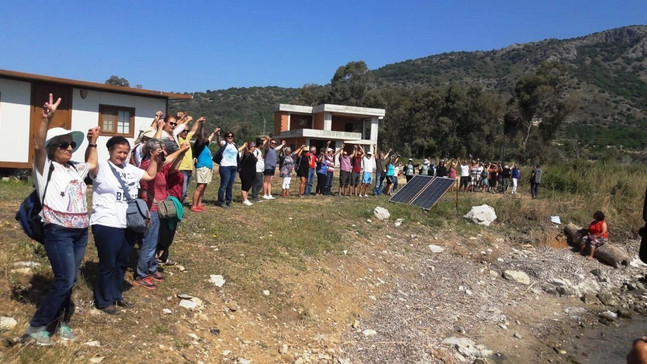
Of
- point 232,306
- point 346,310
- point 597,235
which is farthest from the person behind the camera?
point 597,235

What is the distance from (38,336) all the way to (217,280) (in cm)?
265

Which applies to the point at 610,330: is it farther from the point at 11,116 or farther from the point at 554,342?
the point at 11,116

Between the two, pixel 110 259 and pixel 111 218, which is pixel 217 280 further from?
pixel 111 218

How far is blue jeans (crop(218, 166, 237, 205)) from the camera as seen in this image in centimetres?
1020

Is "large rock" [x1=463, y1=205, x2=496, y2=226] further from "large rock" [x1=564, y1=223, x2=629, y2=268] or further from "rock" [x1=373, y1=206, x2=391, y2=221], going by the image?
"rock" [x1=373, y1=206, x2=391, y2=221]

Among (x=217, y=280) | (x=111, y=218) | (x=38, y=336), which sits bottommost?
(x=217, y=280)

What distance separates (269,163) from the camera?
12.5 meters

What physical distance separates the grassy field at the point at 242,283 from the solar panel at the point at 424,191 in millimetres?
405

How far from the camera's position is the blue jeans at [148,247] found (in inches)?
218

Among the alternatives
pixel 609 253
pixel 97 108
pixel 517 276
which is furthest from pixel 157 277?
pixel 97 108

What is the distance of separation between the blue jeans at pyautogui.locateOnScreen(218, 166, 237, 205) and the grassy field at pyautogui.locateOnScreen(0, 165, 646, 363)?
1.10 ft

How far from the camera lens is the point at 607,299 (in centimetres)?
1075

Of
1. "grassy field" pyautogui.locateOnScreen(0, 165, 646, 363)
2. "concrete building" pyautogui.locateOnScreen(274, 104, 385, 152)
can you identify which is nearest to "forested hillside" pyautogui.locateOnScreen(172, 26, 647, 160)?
"concrete building" pyautogui.locateOnScreen(274, 104, 385, 152)

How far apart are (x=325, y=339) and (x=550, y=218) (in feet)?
40.3
